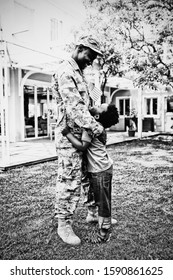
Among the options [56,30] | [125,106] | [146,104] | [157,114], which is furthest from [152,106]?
[56,30]

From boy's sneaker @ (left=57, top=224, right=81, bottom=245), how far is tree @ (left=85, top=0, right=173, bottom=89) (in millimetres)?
5800

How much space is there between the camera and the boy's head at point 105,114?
5.71ft

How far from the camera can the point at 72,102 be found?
5.32 feet

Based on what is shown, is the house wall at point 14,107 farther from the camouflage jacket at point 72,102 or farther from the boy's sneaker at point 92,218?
the camouflage jacket at point 72,102

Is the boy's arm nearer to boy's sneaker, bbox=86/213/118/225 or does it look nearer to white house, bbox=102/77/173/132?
boy's sneaker, bbox=86/213/118/225

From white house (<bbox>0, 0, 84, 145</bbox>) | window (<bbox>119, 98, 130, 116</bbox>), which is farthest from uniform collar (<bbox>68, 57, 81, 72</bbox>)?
window (<bbox>119, 98, 130, 116</bbox>)

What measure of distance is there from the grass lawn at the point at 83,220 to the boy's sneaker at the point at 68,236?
0.12 ft

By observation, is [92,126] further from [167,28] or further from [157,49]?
[157,49]

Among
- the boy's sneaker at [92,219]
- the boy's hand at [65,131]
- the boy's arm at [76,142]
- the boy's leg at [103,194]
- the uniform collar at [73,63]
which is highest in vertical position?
the uniform collar at [73,63]

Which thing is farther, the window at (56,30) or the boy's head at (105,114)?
the window at (56,30)

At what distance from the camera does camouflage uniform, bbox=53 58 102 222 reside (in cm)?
163

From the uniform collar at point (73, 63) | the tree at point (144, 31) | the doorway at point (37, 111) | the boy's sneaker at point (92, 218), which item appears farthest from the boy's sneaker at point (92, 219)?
the doorway at point (37, 111)

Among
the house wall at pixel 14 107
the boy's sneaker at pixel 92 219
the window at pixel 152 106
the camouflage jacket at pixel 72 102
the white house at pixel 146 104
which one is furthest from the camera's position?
the window at pixel 152 106

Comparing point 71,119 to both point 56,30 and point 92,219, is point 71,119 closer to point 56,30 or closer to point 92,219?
point 92,219
